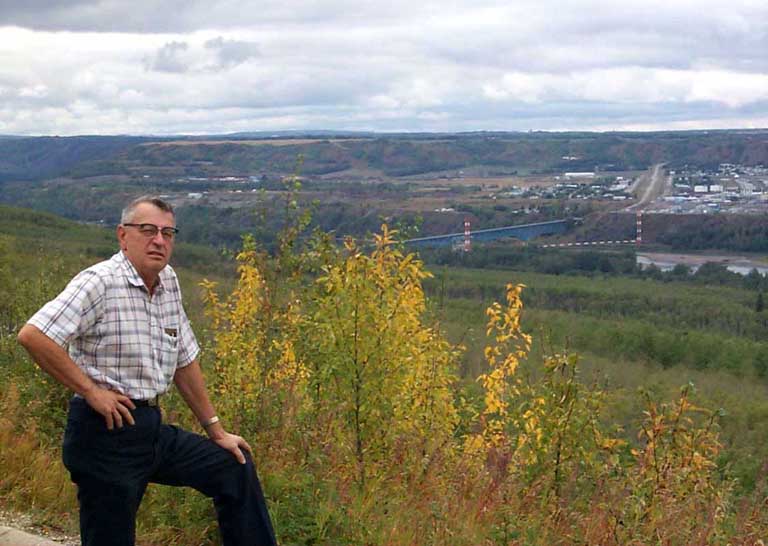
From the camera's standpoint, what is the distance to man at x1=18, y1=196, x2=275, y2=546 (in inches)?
138

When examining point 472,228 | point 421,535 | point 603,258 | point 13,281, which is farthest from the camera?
point 472,228

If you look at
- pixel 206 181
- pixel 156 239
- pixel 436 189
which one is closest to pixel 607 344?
pixel 156 239

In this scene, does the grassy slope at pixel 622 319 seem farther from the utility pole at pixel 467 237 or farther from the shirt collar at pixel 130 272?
the utility pole at pixel 467 237

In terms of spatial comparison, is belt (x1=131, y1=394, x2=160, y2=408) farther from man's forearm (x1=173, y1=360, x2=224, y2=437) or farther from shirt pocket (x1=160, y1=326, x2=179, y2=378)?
man's forearm (x1=173, y1=360, x2=224, y2=437)

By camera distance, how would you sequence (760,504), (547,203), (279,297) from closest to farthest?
(760,504), (279,297), (547,203)

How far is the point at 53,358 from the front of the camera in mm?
3436

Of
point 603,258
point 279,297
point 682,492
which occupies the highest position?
point 279,297

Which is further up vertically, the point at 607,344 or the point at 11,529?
the point at 11,529

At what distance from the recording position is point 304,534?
4.66m

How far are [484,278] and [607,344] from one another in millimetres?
20810

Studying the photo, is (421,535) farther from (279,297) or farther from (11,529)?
(279,297)

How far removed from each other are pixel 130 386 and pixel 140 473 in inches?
13.5

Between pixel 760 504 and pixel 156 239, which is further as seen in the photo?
pixel 760 504

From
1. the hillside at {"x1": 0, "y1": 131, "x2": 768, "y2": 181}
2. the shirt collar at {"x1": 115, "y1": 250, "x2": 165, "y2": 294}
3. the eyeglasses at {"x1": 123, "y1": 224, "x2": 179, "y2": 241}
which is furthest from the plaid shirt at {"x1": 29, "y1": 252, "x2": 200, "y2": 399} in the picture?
the hillside at {"x1": 0, "y1": 131, "x2": 768, "y2": 181}
